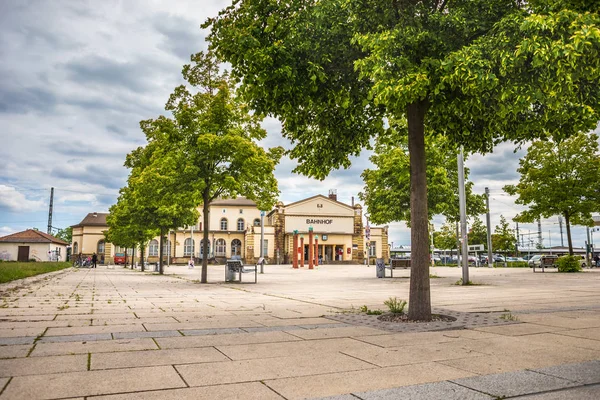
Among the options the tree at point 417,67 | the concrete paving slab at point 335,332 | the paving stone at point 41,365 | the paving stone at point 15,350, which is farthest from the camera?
the concrete paving slab at point 335,332

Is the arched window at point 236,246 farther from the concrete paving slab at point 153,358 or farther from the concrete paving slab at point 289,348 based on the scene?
the concrete paving slab at point 153,358

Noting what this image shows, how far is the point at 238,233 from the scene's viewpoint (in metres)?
80.3

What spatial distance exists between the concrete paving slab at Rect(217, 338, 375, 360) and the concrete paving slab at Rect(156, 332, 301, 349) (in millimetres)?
261

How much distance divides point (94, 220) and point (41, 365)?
92.6 meters

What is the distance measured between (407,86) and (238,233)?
247 feet

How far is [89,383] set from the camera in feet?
12.3

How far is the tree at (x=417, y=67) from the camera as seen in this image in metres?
5.95

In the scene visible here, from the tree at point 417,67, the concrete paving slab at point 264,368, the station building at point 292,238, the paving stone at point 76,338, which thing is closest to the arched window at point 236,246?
the station building at point 292,238

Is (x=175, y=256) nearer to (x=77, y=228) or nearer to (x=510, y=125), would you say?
(x=77, y=228)

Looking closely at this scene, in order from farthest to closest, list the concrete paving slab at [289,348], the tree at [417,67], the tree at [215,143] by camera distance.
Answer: the tree at [215,143]
the tree at [417,67]
the concrete paving slab at [289,348]

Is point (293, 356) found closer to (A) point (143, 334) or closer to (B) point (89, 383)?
(B) point (89, 383)

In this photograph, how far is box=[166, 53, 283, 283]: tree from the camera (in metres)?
18.1

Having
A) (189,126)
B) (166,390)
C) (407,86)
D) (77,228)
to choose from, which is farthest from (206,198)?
(77,228)

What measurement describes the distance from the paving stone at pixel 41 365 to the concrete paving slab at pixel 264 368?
999 millimetres
